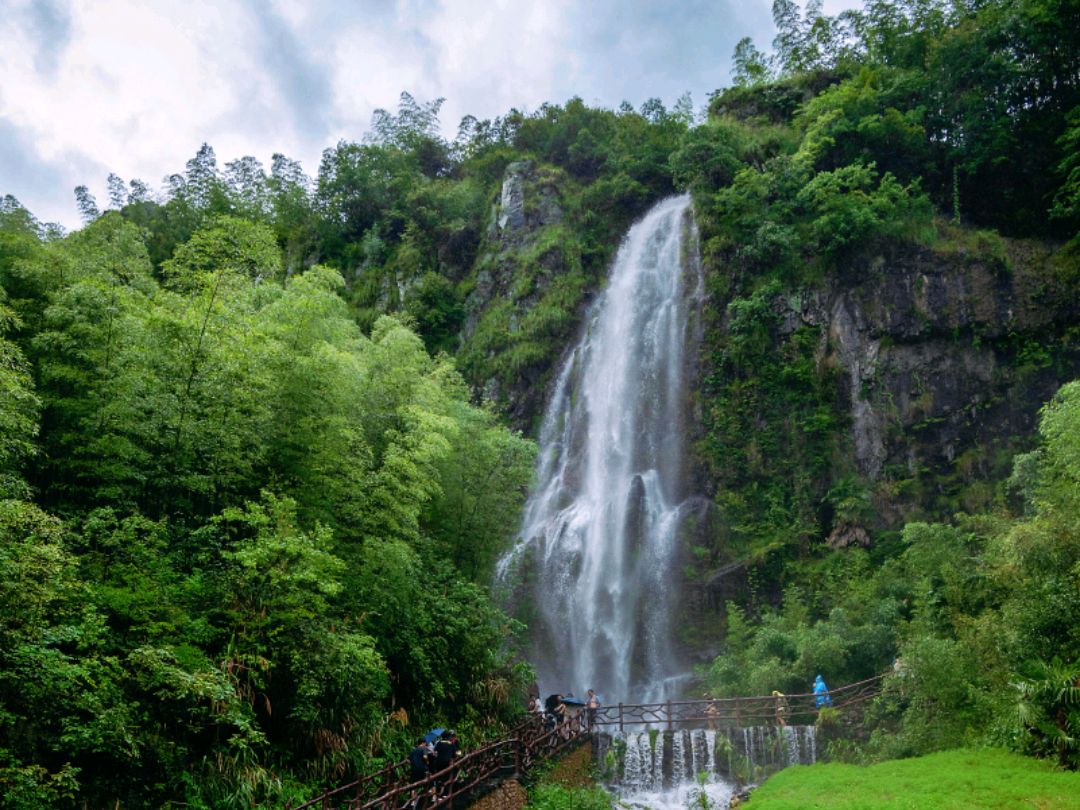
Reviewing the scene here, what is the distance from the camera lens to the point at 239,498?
12625 millimetres

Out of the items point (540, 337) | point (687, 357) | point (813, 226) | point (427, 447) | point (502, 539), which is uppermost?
point (813, 226)

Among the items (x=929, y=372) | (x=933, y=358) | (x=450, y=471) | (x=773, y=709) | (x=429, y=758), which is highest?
(x=933, y=358)

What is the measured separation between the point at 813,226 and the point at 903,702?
17024 millimetres

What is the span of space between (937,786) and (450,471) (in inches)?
472

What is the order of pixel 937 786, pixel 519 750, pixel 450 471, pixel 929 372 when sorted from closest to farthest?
pixel 937 786 → pixel 519 750 → pixel 450 471 → pixel 929 372

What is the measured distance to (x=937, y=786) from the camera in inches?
404

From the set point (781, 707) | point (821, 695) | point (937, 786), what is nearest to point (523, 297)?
point (781, 707)

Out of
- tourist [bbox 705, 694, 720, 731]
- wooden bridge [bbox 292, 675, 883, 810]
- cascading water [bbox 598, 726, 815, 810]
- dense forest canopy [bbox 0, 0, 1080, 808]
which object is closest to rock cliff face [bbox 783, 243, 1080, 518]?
dense forest canopy [bbox 0, 0, 1080, 808]

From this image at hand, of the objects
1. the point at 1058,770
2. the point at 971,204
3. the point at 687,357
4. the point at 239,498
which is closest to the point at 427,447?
the point at 239,498

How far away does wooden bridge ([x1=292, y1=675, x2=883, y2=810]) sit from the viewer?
10227mm

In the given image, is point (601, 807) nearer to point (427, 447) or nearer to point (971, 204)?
point (427, 447)

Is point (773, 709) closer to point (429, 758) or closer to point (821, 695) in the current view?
point (821, 695)

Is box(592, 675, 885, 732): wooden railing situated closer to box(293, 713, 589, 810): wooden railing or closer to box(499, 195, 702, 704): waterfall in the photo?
box(293, 713, 589, 810): wooden railing

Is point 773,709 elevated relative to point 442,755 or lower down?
lower down
